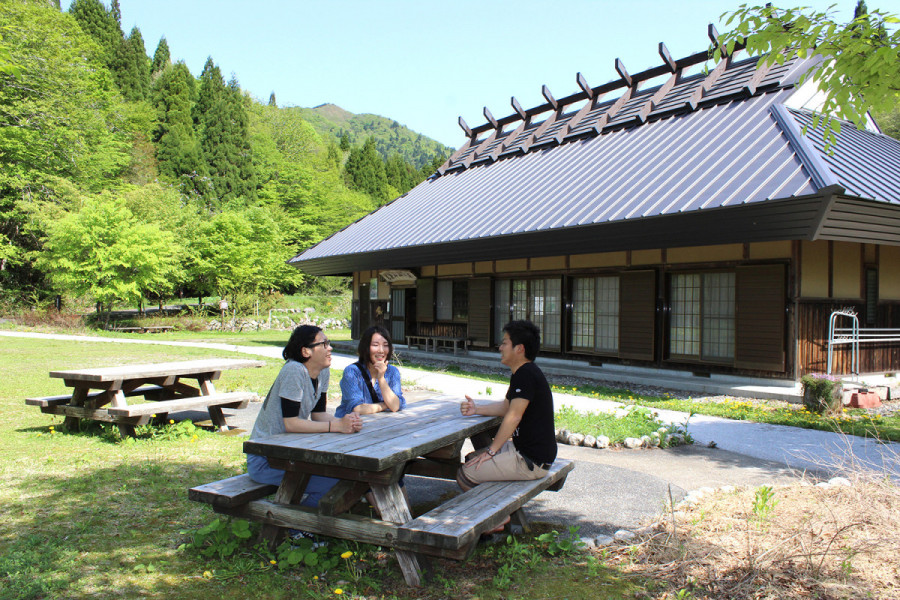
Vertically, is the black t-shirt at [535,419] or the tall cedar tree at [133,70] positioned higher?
the tall cedar tree at [133,70]

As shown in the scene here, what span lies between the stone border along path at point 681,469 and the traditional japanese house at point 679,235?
3757mm

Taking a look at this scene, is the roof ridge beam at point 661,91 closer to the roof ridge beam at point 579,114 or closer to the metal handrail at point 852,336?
the roof ridge beam at point 579,114

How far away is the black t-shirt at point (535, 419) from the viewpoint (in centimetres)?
394

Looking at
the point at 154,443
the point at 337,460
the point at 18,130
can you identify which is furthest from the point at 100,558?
the point at 18,130

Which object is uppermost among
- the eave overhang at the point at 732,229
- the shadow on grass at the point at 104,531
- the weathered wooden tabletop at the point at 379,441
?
the eave overhang at the point at 732,229

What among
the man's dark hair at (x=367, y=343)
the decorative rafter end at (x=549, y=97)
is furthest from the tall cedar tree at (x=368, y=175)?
the man's dark hair at (x=367, y=343)

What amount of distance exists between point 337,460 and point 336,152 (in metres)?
71.8

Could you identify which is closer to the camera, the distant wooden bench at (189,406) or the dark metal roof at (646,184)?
the distant wooden bench at (189,406)

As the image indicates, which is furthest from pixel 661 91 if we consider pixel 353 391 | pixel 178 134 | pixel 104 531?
pixel 178 134

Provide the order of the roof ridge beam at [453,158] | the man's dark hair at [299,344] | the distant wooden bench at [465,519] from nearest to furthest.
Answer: the distant wooden bench at [465,519]
the man's dark hair at [299,344]
the roof ridge beam at [453,158]

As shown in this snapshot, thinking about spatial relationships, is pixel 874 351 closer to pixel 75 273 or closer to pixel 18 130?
pixel 75 273

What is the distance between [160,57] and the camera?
67438 millimetres

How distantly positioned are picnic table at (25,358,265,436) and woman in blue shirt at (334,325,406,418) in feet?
10.2

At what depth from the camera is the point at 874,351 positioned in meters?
12.2
